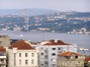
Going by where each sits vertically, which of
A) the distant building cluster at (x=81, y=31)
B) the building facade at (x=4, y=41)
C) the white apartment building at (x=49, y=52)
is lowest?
the distant building cluster at (x=81, y=31)

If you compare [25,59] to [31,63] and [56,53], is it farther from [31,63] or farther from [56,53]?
[56,53]

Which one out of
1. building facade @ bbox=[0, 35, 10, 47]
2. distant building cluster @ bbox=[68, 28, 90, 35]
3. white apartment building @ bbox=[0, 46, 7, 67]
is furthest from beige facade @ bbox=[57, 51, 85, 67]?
distant building cluster @ bbox=[68, 28, 90, 35]

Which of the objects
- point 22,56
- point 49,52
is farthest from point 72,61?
point 49,52

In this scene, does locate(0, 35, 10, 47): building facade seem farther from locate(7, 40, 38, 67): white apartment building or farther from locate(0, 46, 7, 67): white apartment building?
locate(0, 46, 7, 67): white apartment building

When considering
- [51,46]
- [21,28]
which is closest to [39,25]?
[21,28]

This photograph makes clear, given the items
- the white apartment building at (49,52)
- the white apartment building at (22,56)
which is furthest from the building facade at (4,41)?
the white apartment building at (22,56)

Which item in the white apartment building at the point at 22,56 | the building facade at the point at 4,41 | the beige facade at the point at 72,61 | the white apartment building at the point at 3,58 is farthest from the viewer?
the building facade at the point at 4,41

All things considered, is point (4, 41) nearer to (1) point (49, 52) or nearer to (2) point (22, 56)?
(1) point (49, 52)

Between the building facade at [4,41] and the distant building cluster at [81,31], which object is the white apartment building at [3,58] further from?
the distant building cluster at [81,31]
